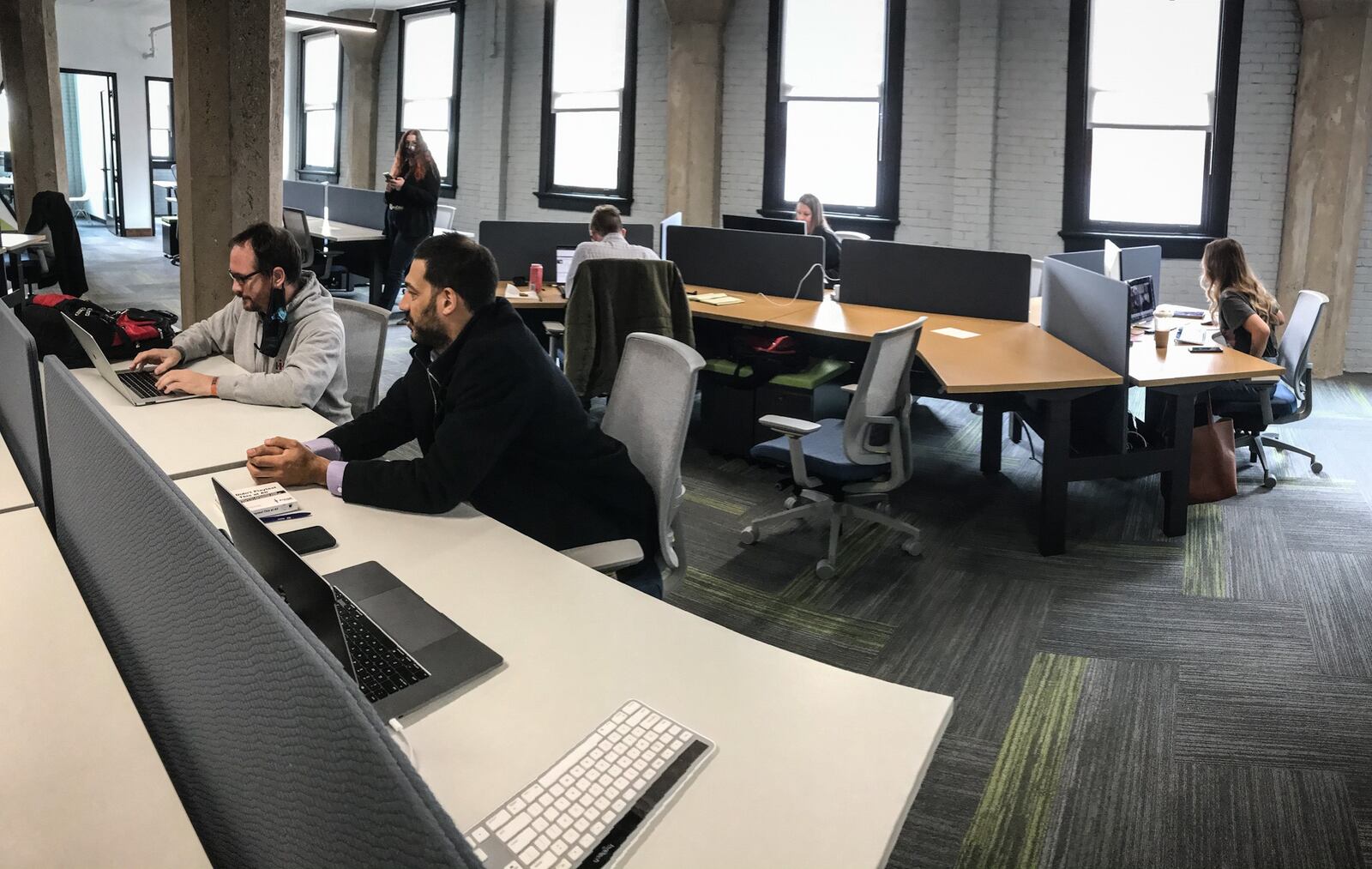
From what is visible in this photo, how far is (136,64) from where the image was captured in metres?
13.5

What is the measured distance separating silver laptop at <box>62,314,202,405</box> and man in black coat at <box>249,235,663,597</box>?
32.6 inches

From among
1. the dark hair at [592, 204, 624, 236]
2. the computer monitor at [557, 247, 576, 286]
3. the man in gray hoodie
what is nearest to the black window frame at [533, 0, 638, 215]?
the computer monitor at [557, 247, 576, 286]

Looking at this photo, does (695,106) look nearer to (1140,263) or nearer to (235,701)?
(1140,263)

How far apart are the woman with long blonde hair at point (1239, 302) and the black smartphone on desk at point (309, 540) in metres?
3.92

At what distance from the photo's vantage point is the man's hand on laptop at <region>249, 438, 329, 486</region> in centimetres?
214

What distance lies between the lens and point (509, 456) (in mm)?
2186

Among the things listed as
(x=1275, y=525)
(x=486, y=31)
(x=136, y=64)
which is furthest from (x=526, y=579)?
(x=136, y=64)

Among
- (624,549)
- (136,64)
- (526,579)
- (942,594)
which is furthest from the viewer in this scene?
(136,64)

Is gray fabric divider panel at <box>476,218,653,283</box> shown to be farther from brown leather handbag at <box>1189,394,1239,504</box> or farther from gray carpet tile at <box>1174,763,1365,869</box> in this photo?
gray carpet tile at <box>1174,763,1365,869</box>

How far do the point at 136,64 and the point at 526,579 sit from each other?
14.6 meters

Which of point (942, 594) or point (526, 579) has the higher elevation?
point (526, 579)

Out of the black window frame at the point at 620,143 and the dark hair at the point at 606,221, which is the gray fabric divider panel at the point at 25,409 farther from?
the black window frame at the point at 620,143

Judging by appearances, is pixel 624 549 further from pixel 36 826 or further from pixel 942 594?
pixel 942 594

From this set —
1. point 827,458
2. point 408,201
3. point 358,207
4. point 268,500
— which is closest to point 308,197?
point 358,207
